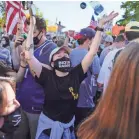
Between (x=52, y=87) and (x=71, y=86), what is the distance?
192 mm

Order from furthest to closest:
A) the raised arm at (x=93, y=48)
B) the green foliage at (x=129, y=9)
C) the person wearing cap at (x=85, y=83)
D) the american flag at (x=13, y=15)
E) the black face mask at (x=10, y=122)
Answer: the green foliage at (x=129, y=9) → the american flag at (x=13, y=15) → the person wearing cap at (x=85, y=83) → the raised arm at (x=93, y=48) → the black face mask at (x=10, y=122)

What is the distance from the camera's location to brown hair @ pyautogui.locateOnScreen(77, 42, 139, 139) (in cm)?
140

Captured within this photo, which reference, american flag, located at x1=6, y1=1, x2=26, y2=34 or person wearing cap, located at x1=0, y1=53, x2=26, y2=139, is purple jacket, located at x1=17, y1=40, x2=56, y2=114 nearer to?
person wearing cap, located at x1=0, y1=53, x2=26, y2=139

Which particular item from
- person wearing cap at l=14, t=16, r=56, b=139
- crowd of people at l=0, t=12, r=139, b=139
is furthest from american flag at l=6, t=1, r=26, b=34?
person wearing cap at l=14, t=16, r=56, b=139

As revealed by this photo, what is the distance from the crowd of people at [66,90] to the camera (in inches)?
56.2

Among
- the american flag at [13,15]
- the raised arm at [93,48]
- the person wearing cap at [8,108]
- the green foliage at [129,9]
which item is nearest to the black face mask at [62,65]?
the raised arm at [93,48]

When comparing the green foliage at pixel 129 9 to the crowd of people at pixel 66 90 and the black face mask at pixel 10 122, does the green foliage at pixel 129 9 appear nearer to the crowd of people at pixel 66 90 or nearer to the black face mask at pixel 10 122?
the crowd of people at pixel 66 90

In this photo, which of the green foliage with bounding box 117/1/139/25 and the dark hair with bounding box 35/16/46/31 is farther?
the green foliage with bounding box 117/1/139/25

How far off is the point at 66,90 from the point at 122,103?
72.8 inches

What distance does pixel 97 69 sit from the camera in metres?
4.73

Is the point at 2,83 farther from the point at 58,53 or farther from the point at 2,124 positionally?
the point at 58,53

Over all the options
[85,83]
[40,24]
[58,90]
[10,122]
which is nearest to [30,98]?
[58,90]

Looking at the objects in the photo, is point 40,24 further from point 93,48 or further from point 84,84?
point 84,84

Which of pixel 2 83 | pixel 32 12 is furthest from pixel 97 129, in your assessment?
pixel 32 12
